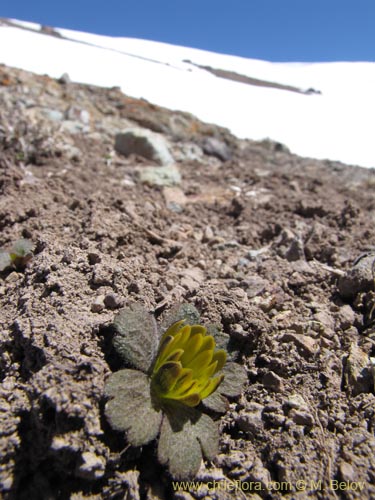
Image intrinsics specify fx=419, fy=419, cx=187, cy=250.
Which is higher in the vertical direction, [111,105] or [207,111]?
[207,111]

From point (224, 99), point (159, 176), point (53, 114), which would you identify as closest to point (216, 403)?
point (159, 176)

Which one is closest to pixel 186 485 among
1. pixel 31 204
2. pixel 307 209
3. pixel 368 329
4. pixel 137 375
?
pixel 137 375

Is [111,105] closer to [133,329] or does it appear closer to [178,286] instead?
[178,286]

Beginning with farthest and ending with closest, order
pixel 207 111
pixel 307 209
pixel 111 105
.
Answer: pixel 207 111, pixel 111 105, pixel 307 209

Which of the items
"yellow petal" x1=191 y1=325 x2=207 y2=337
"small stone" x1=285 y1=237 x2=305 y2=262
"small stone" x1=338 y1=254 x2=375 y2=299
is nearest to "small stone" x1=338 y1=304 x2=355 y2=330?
"small stone" x1=338 y1=254 x2=375 y2=299

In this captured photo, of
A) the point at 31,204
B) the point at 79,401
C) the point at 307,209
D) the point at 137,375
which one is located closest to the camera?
the point at 79,401
